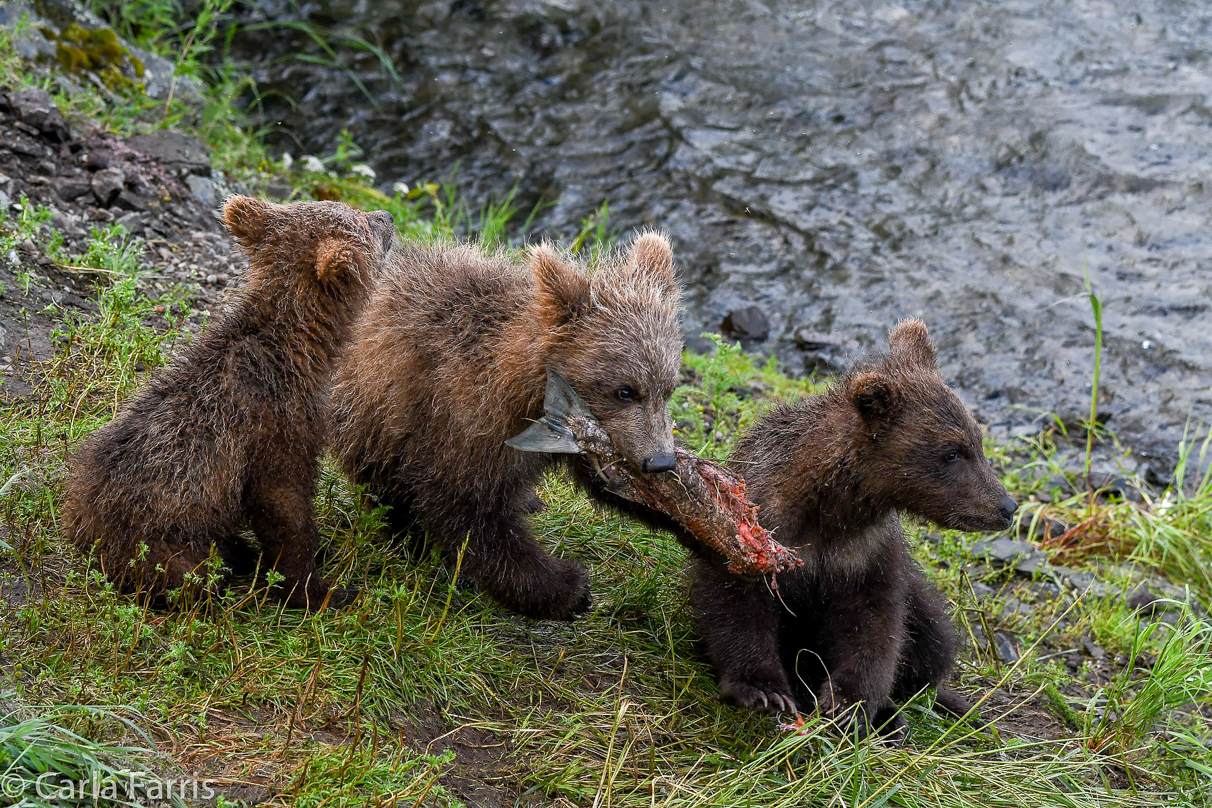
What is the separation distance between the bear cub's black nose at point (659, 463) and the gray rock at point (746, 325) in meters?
4.67

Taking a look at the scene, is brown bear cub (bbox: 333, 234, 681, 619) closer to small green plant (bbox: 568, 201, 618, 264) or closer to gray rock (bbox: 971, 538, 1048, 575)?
gray rock (bbox: 971, 538, 1048, 575)

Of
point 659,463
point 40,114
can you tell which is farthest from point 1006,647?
point 40,114

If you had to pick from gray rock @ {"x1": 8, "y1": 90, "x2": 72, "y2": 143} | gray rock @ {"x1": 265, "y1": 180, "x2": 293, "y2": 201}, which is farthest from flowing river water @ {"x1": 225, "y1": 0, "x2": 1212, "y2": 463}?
gray rock @ {"x1": 8, "y1": 90, "x2": 72, "y2": 143}

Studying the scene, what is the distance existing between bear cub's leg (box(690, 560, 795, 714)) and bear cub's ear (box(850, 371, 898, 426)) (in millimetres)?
827

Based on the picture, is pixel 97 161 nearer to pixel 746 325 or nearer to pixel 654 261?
pixel 654 261

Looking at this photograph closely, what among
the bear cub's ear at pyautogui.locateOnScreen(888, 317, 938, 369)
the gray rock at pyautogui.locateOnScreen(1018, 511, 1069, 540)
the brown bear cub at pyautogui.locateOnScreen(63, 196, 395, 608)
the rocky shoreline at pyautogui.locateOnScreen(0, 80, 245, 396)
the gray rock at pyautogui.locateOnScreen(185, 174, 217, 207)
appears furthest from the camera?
the gray rock at pyautogui.locateOnScreen(185, 174, 217, 207)

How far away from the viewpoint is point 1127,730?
16.3ft

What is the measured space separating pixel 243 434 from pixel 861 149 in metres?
7.78

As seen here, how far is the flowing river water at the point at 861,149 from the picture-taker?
8961 mm

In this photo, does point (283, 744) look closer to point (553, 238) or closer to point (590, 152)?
point (553, 238)

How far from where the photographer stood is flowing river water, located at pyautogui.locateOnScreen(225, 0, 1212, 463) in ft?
29.4

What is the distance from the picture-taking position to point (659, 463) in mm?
4270

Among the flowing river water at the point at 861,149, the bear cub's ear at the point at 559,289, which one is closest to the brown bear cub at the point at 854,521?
the bear cub's ear at the point at 559,289

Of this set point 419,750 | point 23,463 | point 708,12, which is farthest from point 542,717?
point 708,12
